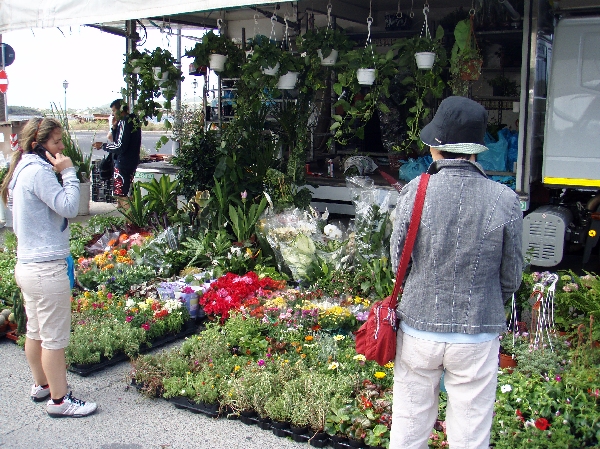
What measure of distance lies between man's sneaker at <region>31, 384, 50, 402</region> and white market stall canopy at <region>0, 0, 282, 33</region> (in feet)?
10.7

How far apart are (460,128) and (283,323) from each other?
2676 millimetres

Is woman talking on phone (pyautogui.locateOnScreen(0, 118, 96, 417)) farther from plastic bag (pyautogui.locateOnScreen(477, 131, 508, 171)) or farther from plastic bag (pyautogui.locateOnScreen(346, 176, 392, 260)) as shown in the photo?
plastic bag (pyautogui.locateOnScreen(477, 131, 508, 171))

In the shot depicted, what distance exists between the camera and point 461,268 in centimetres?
240

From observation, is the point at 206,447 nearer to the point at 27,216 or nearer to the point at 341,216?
the point at 27,216

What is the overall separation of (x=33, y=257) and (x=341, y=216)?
17.6 feet

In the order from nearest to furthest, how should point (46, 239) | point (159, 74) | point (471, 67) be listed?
point (46, 239)
point (471, 67)
point (159, 74)

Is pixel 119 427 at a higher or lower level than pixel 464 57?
lower

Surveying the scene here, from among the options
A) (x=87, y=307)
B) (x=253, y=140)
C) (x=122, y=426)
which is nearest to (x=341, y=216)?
(x=253, y=140)

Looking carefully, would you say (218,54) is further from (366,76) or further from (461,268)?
(461,268)

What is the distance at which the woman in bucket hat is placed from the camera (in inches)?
94.1

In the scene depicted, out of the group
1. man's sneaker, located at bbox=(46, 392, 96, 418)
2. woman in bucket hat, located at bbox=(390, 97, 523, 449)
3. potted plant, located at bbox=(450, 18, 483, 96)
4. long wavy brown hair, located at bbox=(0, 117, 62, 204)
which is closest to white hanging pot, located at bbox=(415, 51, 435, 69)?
potted plant, located at bbox=(450, 18, 483, 96)

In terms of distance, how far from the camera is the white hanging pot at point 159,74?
7.54 metres

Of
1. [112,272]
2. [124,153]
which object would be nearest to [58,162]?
[112,272]

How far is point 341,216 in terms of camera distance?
28.4 ft
